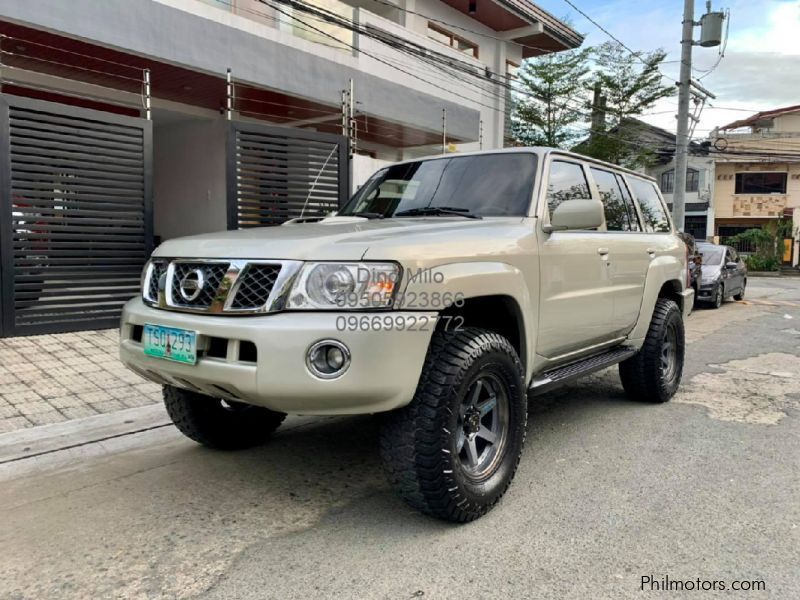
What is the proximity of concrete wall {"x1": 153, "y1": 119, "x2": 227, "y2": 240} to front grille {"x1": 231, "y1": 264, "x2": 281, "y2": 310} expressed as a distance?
9.81 meters

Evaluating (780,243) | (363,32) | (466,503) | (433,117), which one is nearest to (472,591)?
(466,503)

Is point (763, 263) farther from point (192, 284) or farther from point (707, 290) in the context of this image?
point (192, 284)

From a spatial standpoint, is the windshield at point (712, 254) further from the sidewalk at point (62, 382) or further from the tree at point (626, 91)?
the sidewalk at point (62, 382)

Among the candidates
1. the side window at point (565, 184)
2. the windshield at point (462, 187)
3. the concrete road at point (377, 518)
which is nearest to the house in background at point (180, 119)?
the concrete road at point (377, 518)

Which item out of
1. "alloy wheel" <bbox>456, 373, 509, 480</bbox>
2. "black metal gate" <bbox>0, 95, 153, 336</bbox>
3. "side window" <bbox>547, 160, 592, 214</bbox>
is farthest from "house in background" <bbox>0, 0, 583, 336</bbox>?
"alloy wheel" <bbox>456, 373, 509, 480</bbox>

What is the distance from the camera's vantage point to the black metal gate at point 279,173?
8.59 m

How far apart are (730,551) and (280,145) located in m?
7.91

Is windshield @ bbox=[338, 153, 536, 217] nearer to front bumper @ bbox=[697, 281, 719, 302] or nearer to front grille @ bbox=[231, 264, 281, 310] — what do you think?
front grille @ bbox=[231, 264, 281, 310]

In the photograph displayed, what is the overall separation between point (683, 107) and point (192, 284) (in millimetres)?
15916

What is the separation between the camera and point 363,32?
39.3 feet

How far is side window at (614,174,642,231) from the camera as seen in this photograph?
16.5 feet

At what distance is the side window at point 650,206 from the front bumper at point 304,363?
130 inches

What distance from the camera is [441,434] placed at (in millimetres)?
2756

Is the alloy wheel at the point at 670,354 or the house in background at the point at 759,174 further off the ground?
the house in background at the point at 759,174
